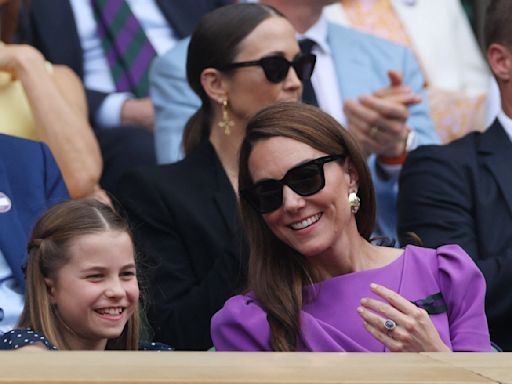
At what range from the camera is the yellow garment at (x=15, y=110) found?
4581 millimetres

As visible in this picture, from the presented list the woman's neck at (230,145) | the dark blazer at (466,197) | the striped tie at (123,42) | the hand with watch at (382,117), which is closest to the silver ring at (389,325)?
the dark blazer at (466,197)

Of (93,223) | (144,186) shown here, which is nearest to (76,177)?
(144,186)

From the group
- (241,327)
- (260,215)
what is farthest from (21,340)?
(260,215)

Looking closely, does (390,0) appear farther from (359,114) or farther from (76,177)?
(76,177)

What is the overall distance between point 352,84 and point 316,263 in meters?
1.90

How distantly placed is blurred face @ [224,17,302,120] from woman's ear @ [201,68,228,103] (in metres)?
0.02

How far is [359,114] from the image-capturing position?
4.75 m

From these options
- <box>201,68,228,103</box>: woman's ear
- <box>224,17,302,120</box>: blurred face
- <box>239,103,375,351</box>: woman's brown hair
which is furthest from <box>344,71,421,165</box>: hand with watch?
<box>239,103,375,351</box>: woman's brown hair

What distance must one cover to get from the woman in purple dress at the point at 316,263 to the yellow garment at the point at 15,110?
1.34 meters

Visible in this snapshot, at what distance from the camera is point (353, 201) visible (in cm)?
352

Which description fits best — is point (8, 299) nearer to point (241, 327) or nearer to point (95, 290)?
point (95, 290)

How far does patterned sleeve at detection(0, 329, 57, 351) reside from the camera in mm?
3170

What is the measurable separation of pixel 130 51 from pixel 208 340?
6.53ft

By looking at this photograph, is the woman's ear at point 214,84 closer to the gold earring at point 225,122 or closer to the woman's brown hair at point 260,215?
the gold earring at point 225,122
